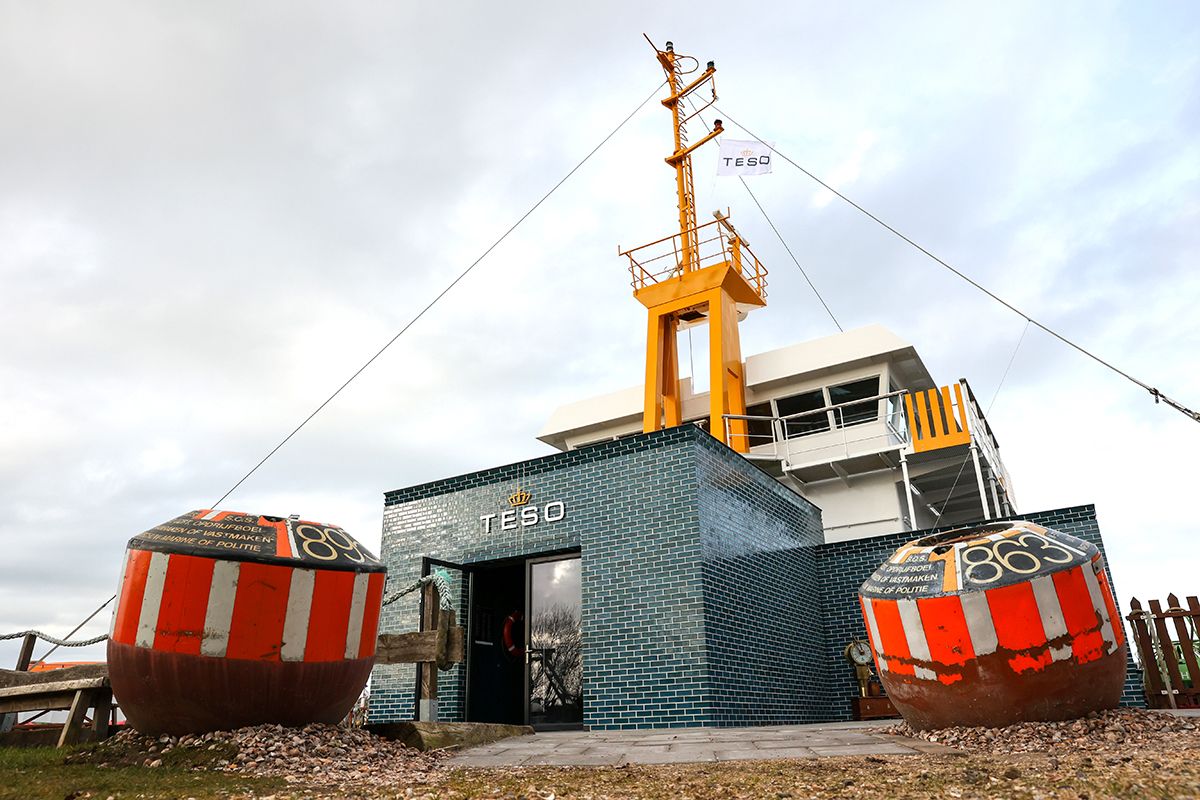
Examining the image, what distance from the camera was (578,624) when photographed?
9383 mm

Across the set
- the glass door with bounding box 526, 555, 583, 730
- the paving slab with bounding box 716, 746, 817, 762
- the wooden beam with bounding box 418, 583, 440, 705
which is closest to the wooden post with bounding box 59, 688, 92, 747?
the wooden beam with bounding box 418, 583, 440, 705

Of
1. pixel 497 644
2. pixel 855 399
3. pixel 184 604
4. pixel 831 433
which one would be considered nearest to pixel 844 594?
pixel 831 433

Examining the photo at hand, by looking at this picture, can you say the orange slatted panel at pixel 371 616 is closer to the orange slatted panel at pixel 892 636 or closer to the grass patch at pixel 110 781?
the grass patch at pixel 110 781

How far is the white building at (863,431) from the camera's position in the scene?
13438mm

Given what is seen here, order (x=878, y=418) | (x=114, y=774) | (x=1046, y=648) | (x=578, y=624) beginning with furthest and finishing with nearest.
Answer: (x=878, y=418) < (x=578, y=624) < (x=1046, y=648) < (x=114, y=774)

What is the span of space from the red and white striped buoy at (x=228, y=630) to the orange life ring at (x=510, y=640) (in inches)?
198

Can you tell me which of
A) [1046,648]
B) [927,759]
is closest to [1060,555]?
[1046,648]

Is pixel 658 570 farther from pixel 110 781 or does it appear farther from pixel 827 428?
pixel 827 428

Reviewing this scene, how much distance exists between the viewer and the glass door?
9.23 meters

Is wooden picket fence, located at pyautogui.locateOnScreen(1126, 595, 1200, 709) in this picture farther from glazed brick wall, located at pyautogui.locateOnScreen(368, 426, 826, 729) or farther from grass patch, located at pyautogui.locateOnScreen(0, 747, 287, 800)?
grass patch, located at pyautogui.locateOnScreen(0, 747, 287, 800)

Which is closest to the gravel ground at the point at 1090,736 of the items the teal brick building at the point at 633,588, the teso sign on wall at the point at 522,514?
the teal brick building at the point at 633,588

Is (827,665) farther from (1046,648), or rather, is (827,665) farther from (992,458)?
(992,458)

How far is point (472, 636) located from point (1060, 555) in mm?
6901

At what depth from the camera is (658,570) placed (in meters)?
8.50
